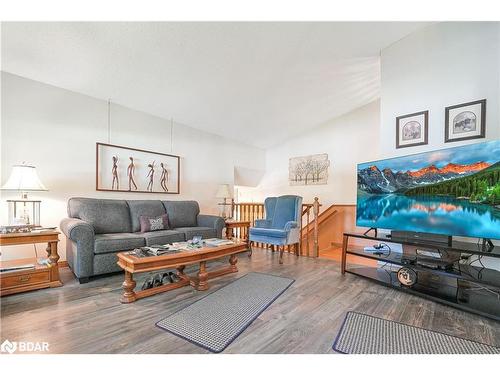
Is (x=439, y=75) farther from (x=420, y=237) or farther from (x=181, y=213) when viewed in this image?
(x=181, y=213)

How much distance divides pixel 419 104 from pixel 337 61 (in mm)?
1173

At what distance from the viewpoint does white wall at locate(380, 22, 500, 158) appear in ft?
7.40

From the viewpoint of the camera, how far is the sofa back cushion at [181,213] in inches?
145

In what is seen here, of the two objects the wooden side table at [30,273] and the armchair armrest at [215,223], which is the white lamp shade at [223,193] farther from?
the wooden side table at [30,273]

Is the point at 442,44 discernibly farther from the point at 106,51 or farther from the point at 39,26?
the point at 39,26

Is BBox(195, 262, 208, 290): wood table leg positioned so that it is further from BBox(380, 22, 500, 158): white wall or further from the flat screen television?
BBox(380, 22, 500, 158): white wall

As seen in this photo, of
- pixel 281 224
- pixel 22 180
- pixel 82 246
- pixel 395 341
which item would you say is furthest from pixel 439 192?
pixel 22 180

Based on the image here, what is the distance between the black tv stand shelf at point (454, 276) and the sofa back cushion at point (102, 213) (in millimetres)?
3073

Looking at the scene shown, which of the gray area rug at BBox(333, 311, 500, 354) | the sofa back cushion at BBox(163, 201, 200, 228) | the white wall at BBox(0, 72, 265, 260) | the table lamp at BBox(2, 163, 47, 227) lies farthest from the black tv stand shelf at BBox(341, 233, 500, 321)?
the table lamp at BBox(2, 163, 47, 227)

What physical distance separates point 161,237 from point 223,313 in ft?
5.03

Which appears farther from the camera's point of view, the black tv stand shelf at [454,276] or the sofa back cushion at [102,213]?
the sofa back cushion at [102,213]

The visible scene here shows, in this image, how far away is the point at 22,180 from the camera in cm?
230

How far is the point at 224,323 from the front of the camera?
1640mm

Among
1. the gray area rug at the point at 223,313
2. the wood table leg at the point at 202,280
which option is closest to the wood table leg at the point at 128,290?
the gray area rug at the point at 223,313
